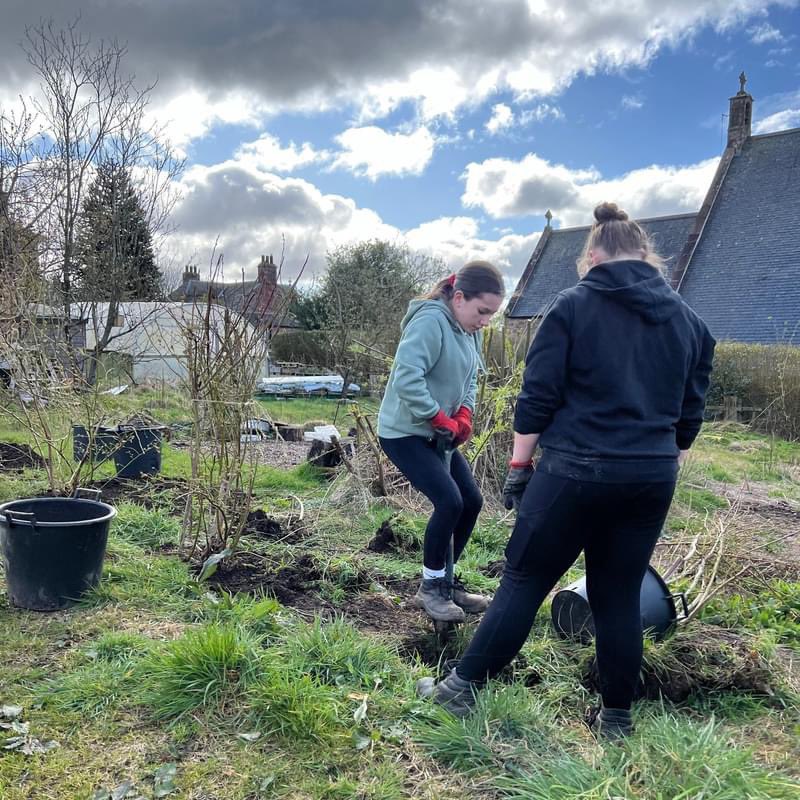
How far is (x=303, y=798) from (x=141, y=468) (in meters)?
5.65

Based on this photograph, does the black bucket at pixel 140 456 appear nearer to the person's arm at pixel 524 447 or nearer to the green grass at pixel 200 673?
the green grass at pixel 200 673

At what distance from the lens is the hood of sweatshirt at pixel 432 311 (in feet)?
10.5

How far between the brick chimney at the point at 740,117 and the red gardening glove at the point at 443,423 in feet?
97.3

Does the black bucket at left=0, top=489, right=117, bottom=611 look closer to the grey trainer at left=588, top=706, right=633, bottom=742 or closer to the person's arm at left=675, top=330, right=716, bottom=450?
the grey trainer at left=588, top=706, right=633, bottom=742

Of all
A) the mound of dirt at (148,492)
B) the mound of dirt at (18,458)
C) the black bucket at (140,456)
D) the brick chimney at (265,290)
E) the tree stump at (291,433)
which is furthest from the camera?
the tree stump at (291,433)

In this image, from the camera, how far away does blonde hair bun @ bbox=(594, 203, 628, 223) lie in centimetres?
238

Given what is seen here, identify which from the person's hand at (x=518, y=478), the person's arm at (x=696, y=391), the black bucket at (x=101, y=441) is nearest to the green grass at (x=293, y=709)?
the person's hand at (x=518, y=478)

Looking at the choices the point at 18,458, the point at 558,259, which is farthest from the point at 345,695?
the point at 558,259

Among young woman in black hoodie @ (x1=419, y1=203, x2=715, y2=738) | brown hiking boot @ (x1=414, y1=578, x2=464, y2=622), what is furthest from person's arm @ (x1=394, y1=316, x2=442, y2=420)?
brown hiking boot @ (x1=414, y1=578, x2=464, y2=622)

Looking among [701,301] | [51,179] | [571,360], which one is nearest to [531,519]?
[571,360]

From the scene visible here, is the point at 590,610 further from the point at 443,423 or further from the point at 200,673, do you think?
the point at 200,673

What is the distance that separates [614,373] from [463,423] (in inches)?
49.7

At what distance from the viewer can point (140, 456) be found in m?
6.95

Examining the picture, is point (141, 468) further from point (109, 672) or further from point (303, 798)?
point (303, 798)
